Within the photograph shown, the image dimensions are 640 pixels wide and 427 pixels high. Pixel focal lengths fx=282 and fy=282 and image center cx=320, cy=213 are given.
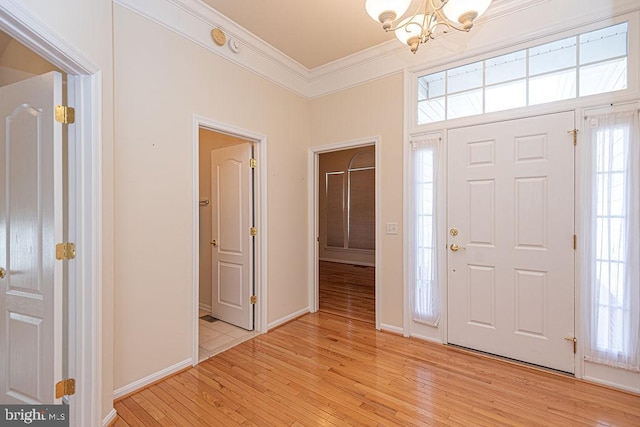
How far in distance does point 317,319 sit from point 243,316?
945mm

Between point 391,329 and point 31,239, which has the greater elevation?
point 31,239

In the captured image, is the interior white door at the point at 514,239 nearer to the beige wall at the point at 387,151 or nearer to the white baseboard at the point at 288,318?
the beige wall at the point at 387,151

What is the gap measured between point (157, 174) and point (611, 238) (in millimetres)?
3607

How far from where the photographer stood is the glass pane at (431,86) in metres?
2.97

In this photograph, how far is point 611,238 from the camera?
2.17 metres

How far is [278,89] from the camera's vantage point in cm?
347

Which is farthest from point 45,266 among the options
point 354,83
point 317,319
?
point 354,83

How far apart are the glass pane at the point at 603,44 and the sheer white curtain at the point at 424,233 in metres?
1.26

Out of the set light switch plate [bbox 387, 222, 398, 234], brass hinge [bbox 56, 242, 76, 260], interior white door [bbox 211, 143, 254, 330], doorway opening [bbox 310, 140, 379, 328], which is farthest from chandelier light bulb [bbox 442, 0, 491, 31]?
doorway opening [bbox 310, 140, 379, 328]

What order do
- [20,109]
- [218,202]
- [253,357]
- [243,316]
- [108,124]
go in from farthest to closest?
[218,202]
[243,316]
[253,357]
[108,124]
[20,109]

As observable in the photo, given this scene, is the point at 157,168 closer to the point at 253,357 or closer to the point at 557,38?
the point at 253,357

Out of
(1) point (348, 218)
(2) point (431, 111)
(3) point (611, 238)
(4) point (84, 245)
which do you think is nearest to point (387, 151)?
(2) point (431, 111)

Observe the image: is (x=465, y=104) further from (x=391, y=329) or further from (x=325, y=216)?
(x=325, y=216)

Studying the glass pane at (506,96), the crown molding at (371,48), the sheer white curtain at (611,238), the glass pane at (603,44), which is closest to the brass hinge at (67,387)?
the crown molding at (371,48)
